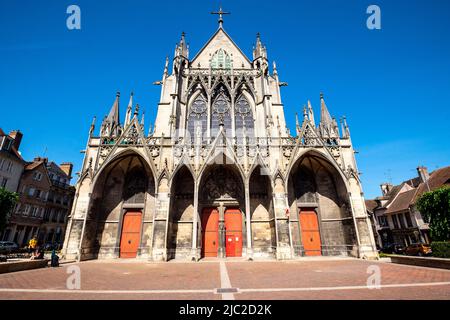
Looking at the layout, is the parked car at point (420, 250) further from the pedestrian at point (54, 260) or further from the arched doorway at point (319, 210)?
the pedestrian at point (54, 260)

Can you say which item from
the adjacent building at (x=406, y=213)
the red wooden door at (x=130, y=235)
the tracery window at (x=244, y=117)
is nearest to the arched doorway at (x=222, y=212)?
the tracery window at (x=244, y=117)

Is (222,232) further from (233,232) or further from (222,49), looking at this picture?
(222,49)

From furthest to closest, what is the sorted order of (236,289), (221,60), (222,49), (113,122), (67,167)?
(67,167)
(222,49)
(221,60)
(113,122)
(236,289)

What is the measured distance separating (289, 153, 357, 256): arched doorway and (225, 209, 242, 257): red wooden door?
394 cm

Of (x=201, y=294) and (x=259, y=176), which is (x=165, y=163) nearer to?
(x=259, y=176)

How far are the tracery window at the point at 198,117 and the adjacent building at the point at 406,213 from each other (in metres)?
25.8

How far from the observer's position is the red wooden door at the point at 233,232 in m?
15.7

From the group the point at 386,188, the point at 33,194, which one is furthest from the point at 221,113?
the point at 386,188

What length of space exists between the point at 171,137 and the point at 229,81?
844 cm

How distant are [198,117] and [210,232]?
9834 mm

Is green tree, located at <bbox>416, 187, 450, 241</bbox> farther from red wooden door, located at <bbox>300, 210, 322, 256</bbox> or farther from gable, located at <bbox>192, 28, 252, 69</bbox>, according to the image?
gable, located at <bbox>192, 28, 252, 69</bbox>

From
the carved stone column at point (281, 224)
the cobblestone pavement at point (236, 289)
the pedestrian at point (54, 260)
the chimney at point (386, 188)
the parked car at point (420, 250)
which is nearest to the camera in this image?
the cobblestone pavement at point (236, 289)

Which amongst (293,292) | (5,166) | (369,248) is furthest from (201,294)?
(5,166)

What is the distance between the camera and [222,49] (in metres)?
23.0
